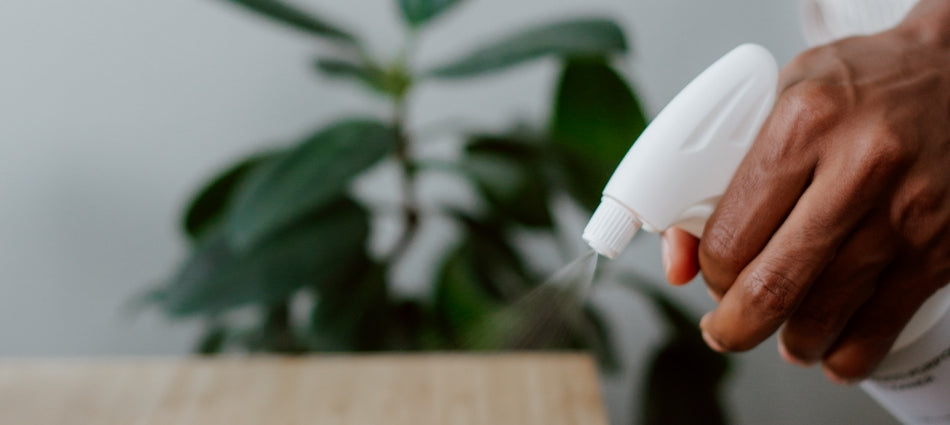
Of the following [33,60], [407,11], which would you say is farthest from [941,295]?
[33,60]

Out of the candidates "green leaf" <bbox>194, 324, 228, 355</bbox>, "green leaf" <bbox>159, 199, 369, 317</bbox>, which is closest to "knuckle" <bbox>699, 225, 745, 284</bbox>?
"green leaf" <bbox>159, 199, 369, 317</bbox>

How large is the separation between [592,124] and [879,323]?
37 centimetres

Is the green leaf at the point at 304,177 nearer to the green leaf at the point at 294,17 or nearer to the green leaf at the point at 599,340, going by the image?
the green leaf at the point at 294,17

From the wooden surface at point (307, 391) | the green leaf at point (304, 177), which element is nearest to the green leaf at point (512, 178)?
the green leaf at point (304, 177)

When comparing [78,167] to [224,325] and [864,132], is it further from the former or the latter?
[864,132]

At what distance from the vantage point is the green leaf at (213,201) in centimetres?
87

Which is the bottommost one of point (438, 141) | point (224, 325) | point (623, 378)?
point (623, 378)

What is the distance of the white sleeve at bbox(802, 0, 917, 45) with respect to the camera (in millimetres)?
580

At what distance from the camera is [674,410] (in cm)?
91

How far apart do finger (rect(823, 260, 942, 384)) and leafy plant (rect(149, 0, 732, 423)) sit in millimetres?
295

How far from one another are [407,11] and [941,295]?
0.53m

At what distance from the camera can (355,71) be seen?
801 millimetres

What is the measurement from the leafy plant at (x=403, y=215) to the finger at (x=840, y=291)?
0.29 metres

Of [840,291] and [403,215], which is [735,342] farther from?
[403,215]
